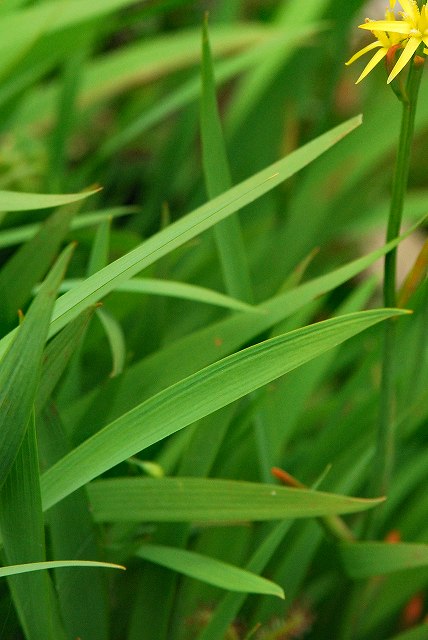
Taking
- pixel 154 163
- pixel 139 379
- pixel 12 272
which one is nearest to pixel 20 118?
pixel 154 163

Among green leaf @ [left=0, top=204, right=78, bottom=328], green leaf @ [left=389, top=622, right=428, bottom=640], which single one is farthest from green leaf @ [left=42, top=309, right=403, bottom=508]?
green leaf @ [left=389, top=622, right=428, bottom=640]

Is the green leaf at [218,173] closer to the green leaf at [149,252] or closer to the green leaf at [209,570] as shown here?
the green leaf at [149,252]

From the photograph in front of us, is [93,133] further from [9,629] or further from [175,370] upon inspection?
[9,629]

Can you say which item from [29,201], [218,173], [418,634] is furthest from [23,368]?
[418,634]

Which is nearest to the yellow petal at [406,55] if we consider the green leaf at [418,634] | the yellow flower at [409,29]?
the yellow flower at [409,29]

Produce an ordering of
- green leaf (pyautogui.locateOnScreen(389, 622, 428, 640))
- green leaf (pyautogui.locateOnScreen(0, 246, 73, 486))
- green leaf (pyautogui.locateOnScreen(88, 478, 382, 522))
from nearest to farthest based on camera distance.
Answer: green leaf (pyautogui.locateOnScreen(0, 246, 73, 486)), green leaf (pyautogui.locateOnScreen(88, 478, 382, 522)), green leaf (pyautogui.locateOnScreen(389, 622, 428, 640))

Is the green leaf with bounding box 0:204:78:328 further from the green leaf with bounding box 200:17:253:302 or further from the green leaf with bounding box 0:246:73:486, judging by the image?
the green leaf with bounding box 0:246:73:486
